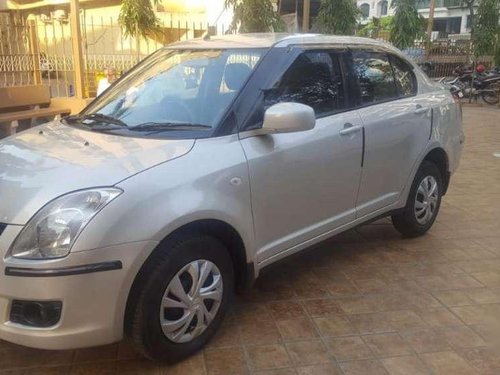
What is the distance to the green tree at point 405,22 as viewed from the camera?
48.4 ft

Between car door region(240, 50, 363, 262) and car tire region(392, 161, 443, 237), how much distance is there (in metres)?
0.87

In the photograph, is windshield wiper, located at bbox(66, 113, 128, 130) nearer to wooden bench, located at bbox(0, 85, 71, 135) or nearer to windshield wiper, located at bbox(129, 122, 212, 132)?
windshield wiper, located at bbox(129, 122, 212, 132)

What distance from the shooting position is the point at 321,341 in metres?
3.10

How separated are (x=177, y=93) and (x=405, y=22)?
1300cm

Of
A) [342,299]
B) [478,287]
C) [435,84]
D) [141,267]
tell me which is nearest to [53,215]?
[141,267]

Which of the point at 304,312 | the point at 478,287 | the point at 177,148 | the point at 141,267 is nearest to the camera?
the point at 141,267

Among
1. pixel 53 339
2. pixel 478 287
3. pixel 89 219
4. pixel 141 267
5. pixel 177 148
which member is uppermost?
pixel 177 148

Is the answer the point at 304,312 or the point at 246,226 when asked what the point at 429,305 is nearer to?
the point at 304,312

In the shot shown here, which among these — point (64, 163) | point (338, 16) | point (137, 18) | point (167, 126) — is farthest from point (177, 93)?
point (137, 18)

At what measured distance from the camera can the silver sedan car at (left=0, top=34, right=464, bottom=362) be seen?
7.80ft

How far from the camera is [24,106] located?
7984 mm

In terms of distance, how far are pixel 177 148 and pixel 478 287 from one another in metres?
2.43

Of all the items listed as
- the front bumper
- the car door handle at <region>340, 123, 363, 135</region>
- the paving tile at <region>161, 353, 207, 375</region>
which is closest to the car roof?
the car door handle at <region>340, 123, 363, 135</region>

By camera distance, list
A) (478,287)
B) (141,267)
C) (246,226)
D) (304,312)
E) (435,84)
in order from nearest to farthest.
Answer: (141,267) → (246,226) → (304,312) → (478,287) → (435,84)
